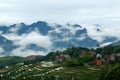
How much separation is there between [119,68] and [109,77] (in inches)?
261

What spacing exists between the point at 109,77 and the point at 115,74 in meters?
4.03

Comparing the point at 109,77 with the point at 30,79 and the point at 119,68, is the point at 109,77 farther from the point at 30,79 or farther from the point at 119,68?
the point at 30,79

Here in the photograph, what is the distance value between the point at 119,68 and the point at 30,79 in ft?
130

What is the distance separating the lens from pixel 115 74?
548 feet

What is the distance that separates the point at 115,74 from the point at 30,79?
1452 inches

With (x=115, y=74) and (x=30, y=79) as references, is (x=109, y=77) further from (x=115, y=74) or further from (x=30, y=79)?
(x=30, y=79)

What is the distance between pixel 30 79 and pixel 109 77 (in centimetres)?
3443

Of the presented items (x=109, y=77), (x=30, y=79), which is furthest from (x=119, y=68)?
(x=30, y=79)

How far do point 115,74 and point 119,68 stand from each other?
21.8 ft

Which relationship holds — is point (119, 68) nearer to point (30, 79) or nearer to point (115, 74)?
point (115, 74)

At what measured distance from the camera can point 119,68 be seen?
567ft

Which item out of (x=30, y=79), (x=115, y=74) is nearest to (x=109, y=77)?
(x=115, y=74)

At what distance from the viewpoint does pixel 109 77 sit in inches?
6698
